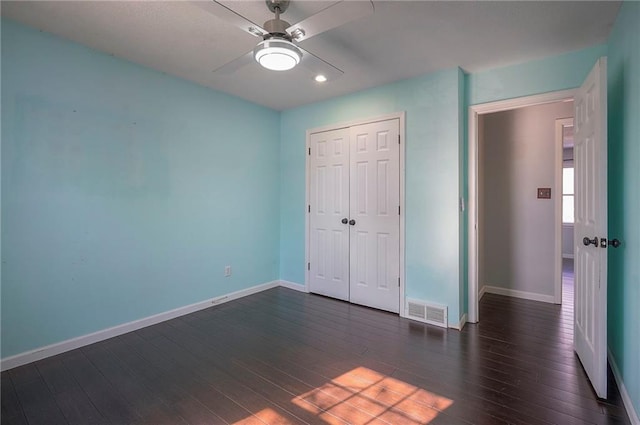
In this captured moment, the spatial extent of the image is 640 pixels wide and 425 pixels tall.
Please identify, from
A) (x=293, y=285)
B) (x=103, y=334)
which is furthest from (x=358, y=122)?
(x=103, y=334)

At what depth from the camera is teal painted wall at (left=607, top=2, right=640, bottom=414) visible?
1.69 metres

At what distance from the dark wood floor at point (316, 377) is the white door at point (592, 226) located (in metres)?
0.23

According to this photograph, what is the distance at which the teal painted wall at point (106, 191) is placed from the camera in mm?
2244

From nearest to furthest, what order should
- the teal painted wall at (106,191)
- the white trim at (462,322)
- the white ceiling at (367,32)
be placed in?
1. the white ceiling at (367,32)
2. the teal painted wall at (106,191)
3. the white trim at (462,322)

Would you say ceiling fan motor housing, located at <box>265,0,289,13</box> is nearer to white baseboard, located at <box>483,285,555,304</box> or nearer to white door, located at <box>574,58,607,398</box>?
white door, located at <box>574,58,607,398</box>

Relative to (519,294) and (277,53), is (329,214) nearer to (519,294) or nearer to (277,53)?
(277,53)

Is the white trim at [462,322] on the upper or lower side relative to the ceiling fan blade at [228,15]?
lower

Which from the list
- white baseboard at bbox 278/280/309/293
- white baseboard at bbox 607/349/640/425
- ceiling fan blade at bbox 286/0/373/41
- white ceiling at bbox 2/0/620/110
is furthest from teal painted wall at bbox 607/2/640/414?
white baseboard at bbox 278/280/309/293

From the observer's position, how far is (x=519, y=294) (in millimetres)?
3842

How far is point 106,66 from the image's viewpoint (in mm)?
2666

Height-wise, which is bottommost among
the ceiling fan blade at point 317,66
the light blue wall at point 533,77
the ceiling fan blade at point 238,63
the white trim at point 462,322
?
the white trim at point 462,322

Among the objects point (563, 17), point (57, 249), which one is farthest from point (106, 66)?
point (563, 17)

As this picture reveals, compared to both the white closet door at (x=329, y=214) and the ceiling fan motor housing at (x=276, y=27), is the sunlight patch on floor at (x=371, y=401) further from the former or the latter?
the ceiling fan motor housing at (x=276, y=27)

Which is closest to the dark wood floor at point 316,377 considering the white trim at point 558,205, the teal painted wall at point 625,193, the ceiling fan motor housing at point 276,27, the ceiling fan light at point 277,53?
the teal painted wall at point 625,193
